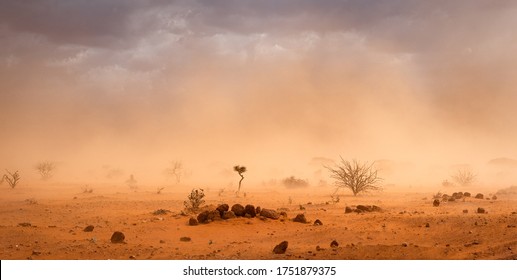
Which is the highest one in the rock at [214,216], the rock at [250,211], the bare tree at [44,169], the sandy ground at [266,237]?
the bare tree at [44,169]

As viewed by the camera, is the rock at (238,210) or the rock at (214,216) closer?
the rock at (214,216)

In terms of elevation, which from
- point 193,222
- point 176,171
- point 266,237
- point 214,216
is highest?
point 176,171

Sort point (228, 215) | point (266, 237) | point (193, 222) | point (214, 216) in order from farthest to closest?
point (228, 215) < point (214, 216) < point (193, 222) < point (266, 237)

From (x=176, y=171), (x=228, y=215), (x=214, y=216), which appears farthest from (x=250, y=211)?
(x=176, y=171)

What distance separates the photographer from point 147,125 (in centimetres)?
5628

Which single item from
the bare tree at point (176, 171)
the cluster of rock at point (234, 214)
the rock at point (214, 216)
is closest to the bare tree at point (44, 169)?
the bare tree at point (176, 171)

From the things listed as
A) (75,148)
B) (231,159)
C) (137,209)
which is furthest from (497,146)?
(137,209)

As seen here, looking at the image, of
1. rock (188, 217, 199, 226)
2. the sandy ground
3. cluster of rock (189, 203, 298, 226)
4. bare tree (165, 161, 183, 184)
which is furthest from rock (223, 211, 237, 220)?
bare tree (165, 161, 183, 184)

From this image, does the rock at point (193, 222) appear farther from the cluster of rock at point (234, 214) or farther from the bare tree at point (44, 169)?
the bare tree at point (44, 169)

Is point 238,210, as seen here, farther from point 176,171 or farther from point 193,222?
point 176,171

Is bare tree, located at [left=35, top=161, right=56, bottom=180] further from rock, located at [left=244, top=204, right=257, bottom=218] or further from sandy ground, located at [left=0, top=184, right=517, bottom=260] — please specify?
rock, located at [left=244, top=204, right=257, bottom=218]
